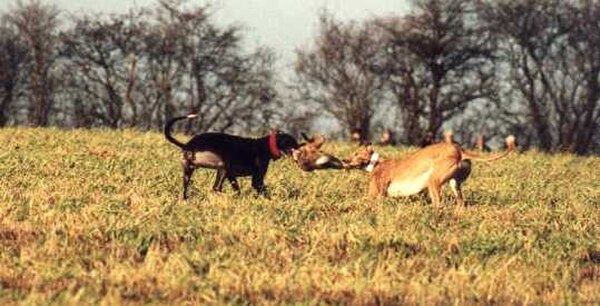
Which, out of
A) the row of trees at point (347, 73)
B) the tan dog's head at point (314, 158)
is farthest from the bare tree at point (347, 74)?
the tan dog's head at point (314, 158)

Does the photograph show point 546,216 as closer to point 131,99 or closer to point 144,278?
point 144,278

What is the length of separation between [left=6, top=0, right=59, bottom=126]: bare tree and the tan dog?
47.2 metres

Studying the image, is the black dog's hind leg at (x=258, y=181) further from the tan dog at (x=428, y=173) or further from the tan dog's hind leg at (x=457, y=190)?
the tan dog's hind leg at (x=457, y=190)

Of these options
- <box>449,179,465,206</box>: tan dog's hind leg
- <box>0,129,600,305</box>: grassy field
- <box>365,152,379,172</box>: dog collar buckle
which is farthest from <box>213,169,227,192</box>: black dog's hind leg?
<box>449,179,465,206</box>: tan dog's hind leg

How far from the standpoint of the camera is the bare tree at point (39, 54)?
58.5m

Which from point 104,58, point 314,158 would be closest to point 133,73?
point 104,58

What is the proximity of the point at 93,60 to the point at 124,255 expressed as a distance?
5287 cm

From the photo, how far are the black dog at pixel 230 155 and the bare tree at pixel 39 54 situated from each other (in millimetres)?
46573

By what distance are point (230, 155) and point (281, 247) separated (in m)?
4.47

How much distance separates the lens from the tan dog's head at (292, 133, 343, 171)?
1439 cm

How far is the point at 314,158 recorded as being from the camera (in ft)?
47.8

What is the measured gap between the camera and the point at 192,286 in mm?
6711

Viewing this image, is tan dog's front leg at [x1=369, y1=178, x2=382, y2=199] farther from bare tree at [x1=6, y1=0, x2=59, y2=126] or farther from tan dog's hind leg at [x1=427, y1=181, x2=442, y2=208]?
bare tree at [x1=6, y1=0, x2=59, y2=126]

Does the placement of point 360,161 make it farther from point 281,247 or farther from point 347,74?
point 347,74
